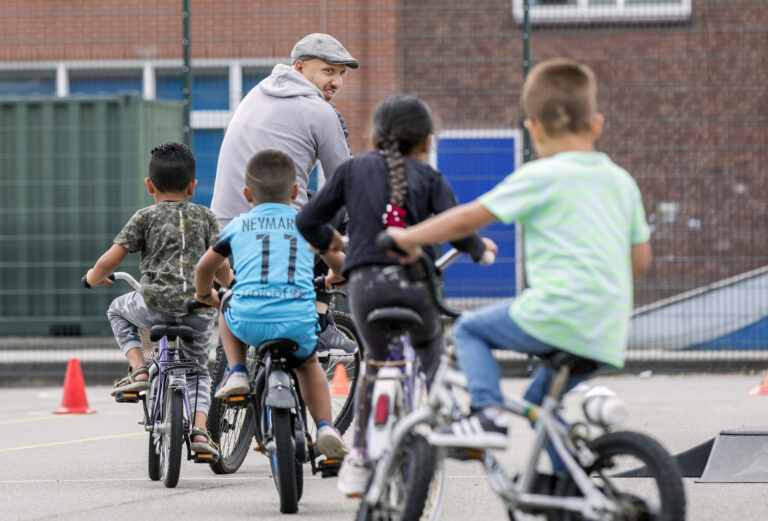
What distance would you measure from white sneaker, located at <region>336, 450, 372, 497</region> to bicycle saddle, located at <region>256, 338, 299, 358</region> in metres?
1.02

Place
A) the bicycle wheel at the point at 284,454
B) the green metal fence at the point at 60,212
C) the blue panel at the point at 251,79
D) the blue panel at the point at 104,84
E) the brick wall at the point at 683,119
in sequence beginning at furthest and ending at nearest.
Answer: the blue panel at the point at 104,84, the green metal fence at the point at 60,212, the blue panel at the point at 251,79, the brick wall at the point at 683,119, the bicycle wheel at the point at 284,454

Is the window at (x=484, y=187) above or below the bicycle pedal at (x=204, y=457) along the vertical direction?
above

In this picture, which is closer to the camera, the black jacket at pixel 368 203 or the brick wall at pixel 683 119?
the black jacket at pixel 368 203

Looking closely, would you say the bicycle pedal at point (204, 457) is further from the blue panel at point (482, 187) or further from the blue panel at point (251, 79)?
the blue panel at point (251, 79)

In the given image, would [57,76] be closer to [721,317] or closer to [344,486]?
[721,317]

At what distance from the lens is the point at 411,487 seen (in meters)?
4.25

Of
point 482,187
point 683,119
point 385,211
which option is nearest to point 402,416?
point 385,211

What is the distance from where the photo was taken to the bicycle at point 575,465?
400 cm

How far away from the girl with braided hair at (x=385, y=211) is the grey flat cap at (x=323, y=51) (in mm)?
2188

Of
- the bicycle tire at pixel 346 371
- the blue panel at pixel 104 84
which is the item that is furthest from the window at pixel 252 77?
the bicycle tire at pixel 346 371

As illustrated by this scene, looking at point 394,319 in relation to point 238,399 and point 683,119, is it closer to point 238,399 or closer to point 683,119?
point 238,399

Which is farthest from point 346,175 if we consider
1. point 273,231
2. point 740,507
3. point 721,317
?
point 721,317

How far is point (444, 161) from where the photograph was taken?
42.5ft

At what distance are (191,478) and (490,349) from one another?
9.80 ft
